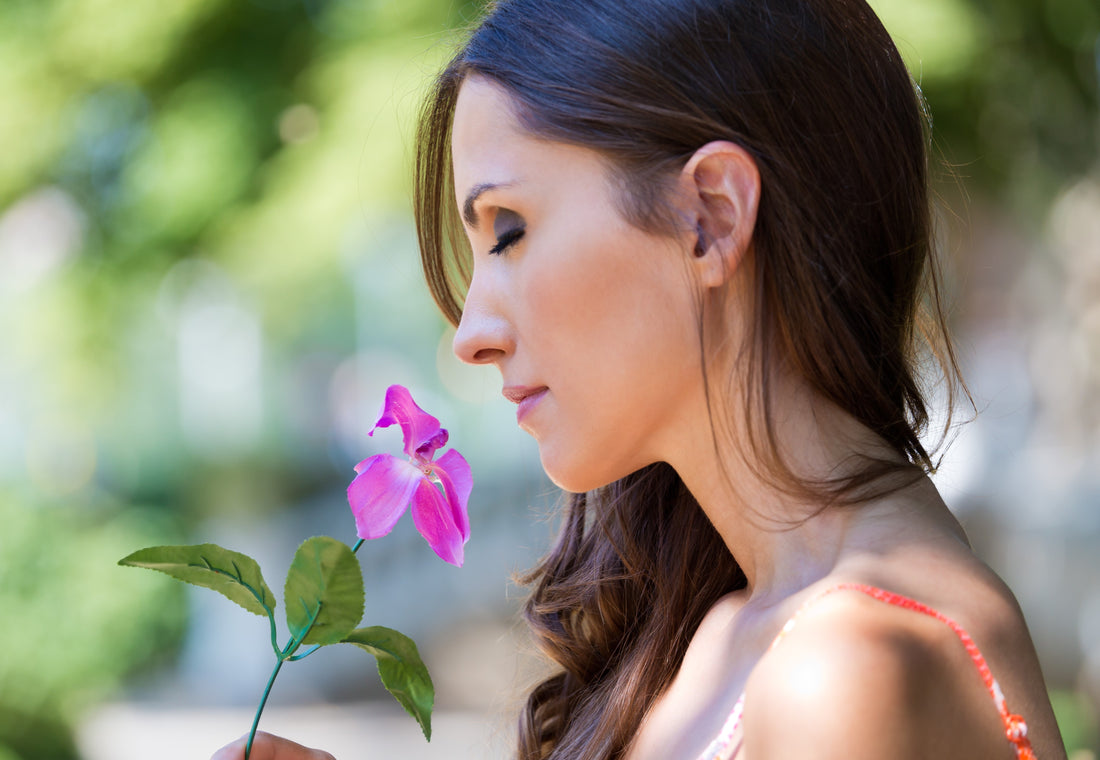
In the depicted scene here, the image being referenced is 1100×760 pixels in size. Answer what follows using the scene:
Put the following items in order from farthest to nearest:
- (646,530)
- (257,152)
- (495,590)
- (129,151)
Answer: (495,590), (129,151), (257,152), (646,530)

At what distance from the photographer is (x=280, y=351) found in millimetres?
6734

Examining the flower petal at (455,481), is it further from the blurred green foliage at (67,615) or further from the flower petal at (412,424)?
the blurred green foliage at (67,615)

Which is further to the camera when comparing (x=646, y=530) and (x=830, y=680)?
(x=646, y=530)

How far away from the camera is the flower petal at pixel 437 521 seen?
1187 millimetres

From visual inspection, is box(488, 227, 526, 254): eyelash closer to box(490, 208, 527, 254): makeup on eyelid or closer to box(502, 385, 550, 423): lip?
box(490, 208, 527, 254): makeup on eyelid

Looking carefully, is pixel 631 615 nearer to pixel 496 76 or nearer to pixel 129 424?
pixel 496 76

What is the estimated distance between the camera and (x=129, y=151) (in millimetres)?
5414

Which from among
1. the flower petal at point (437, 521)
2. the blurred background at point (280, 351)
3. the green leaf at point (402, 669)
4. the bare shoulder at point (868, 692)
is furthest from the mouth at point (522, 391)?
the blurred background at point (280, 351)

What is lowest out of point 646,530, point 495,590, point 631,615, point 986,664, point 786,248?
point 495,590

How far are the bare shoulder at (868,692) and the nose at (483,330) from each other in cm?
46

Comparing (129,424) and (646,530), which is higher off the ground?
(646,530)

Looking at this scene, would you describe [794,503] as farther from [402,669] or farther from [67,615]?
[67,615]

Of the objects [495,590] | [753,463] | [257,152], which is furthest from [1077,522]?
[753,463]

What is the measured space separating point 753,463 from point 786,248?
0.78 feet
